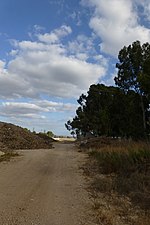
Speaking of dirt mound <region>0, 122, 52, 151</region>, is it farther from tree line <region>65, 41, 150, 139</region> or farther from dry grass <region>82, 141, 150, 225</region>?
dry grass <region>82, 141, 150, 225</region>

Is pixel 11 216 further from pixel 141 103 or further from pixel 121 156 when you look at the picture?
pixel 141 103

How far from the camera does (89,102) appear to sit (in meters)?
69.8

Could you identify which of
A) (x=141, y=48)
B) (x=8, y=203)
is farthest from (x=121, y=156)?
(x=141, y=48)

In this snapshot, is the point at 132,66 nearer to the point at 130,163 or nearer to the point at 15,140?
the point at 15,140

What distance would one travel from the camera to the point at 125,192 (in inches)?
438

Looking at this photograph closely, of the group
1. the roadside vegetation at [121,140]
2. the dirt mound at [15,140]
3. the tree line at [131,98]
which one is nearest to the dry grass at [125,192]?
the roadside vegetation at [121,140]

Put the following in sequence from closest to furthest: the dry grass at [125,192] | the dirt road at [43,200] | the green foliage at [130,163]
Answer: the dirt road at [43,200] < the dry grass at [125,192] < the green foliage at [130,163]

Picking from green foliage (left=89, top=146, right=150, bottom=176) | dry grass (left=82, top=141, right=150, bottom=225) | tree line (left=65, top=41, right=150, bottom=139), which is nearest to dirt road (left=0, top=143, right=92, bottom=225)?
dry grass (left=82, top=141, right=150, bottom=225)

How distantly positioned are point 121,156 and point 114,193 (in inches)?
281

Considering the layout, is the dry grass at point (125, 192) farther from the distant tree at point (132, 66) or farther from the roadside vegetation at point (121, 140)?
the distant tree at point (132, 66)

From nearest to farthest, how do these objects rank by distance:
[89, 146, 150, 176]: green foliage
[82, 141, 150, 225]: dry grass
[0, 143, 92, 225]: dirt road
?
[0, 143, 92, 225]: dirt road, [82, 141, 150, 225]: dry grass, [89, 146, 150, 176]: green foliage

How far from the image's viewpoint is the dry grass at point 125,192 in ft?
26.5

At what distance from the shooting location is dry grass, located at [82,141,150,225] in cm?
809

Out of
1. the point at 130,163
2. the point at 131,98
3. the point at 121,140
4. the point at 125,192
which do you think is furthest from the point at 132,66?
the point at 125,192
